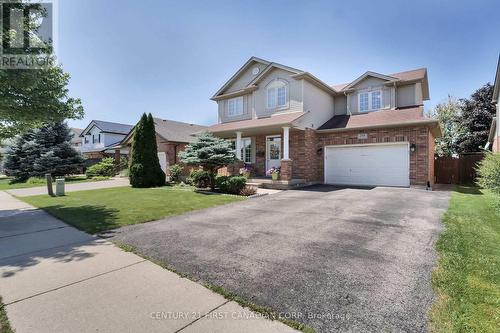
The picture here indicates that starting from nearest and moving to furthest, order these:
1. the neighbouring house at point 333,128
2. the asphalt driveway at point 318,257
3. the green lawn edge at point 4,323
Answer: the green lawn edge at point 4,323 → the asphalt driveway at point 318,257 → the neighbouring house at point 333,128

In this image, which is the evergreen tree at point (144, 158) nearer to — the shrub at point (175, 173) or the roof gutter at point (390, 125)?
the shrub at point (175, 173)

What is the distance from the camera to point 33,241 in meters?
5.35

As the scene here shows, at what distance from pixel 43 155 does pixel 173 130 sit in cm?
1111

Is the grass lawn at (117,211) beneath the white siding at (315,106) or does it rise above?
beneath

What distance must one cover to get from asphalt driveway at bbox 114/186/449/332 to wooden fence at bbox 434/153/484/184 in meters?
11.8

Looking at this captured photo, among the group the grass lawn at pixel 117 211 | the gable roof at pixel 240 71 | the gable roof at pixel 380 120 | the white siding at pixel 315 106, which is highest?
the gable roof at pixel 240 71

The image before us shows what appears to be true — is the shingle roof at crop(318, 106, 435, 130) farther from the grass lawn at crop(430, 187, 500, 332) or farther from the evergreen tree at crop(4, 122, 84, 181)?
the evergreen tree at crop(4, 122, 84, 181)

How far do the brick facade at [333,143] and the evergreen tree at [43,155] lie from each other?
58.8 ft

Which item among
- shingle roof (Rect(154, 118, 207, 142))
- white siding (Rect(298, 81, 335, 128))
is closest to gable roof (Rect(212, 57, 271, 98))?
white siding (Rect(298, 81, 335, 128))

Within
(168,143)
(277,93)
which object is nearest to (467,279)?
(277,93)

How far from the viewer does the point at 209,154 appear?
12.8m

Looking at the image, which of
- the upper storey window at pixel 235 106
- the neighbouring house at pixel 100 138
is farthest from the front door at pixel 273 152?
the neighbouring house at pixel 100 138

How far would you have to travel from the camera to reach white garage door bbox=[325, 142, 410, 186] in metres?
13.6

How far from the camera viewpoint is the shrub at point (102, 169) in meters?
24.2
